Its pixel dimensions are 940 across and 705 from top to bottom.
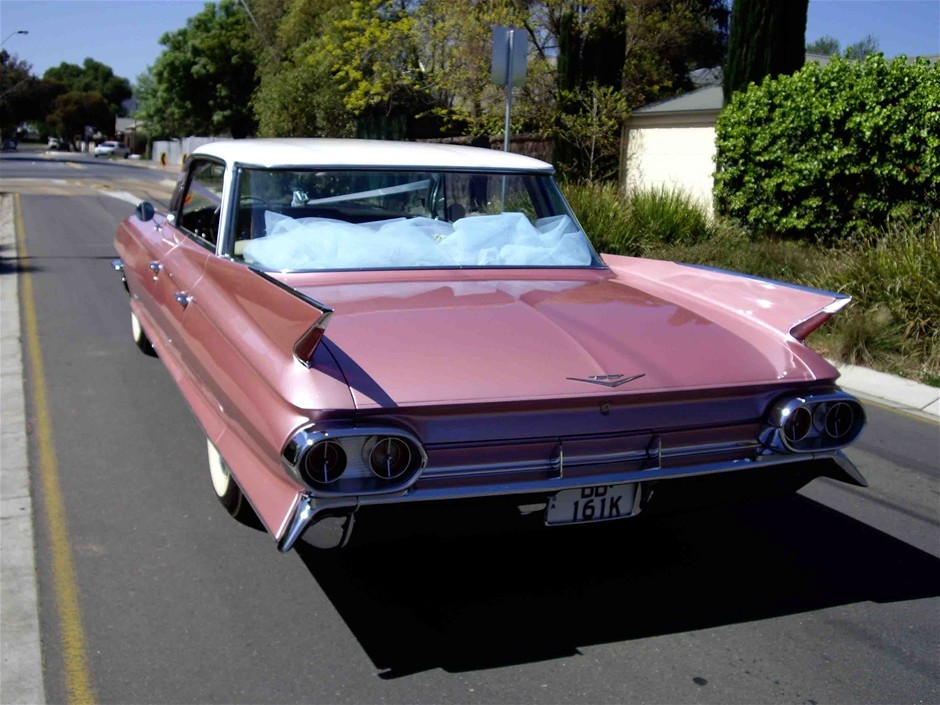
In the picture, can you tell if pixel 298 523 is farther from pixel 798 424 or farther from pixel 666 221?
pixel 666 221

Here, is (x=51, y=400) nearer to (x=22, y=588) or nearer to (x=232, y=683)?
(x=22, y=588)

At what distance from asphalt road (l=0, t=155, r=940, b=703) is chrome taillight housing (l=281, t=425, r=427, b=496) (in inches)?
7.8

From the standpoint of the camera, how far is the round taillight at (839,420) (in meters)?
3.90

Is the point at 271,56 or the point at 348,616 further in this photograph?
the point at 271,56

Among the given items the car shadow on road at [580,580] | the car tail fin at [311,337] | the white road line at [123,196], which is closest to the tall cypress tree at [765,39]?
the car shadow on road at [580,580]

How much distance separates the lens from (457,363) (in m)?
3.51

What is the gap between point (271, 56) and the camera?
3491 centimetres

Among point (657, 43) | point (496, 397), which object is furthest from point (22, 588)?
point (657, 43)

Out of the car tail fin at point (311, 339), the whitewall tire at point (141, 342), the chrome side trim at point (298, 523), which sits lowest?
the whitewall tire at point (141, 342)

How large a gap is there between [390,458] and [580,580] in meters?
1.35

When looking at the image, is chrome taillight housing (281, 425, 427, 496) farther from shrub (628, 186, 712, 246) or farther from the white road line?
the white road line

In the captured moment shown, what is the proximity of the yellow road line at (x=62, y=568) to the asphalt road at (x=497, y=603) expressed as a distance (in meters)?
0.03

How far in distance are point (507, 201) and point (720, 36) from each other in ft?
85.6

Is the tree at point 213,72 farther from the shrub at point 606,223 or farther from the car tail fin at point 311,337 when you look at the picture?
the car tail fin at point 311,337
